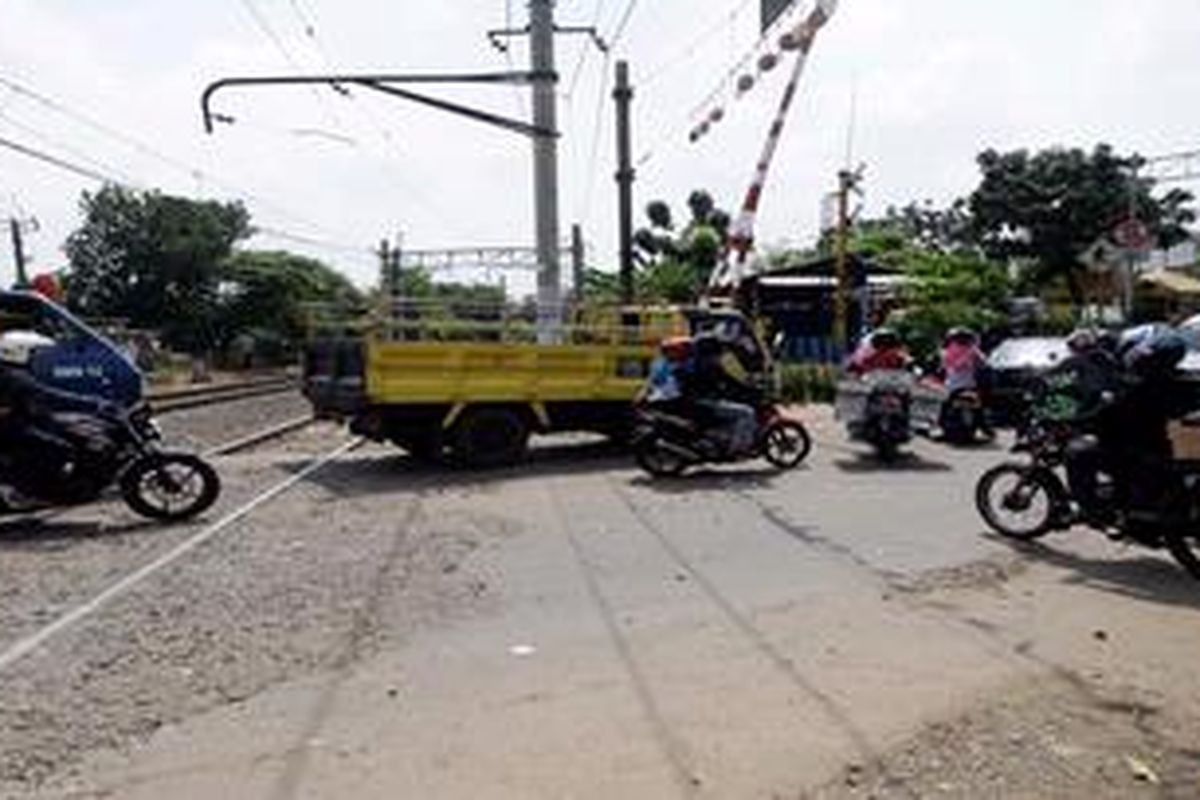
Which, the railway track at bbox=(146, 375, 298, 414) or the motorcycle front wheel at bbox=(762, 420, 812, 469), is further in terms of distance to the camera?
the railway track at bbox=(146, 375, 298, 414)


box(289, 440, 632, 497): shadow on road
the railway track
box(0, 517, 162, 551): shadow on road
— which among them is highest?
box(0, 517, 162, 551): shadow on road

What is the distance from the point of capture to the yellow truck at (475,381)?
20016 millimetres

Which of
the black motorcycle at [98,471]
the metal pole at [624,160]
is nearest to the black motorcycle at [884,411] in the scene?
the black motorcycle at [98,471]

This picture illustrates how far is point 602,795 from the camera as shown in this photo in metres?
6.56

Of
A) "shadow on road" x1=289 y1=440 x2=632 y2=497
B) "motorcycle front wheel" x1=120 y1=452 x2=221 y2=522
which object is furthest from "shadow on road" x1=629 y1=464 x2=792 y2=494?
"motorcycle front wheel" x1=120 y1=452 x2=221 y2=522

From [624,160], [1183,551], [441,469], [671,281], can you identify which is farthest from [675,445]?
[671,281]

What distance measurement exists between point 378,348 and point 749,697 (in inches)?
482

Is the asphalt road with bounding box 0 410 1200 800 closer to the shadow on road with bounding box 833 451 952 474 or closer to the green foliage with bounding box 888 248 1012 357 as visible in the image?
the shadow on road with bounding box 833 451 952 474

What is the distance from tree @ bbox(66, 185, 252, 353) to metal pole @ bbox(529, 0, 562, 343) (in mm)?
67863

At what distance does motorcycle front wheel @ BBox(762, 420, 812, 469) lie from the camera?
19719 millimetres

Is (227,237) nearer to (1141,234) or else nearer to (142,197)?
(142,197)

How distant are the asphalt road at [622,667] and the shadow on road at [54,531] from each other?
31 cm

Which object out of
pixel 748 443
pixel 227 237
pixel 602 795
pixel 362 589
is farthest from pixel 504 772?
pixel 227 237

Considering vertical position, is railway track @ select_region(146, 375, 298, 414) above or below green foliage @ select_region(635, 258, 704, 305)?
below
